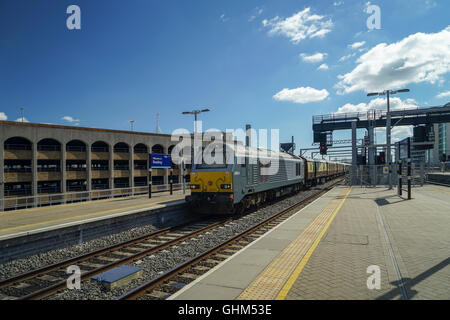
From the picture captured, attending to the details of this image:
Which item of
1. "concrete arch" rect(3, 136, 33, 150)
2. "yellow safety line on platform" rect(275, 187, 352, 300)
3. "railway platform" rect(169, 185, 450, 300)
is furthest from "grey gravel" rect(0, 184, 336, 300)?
"concrete arch" rect(3, 136, 33, 150)

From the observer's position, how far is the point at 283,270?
19.0 ft

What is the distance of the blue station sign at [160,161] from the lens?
18.6 meters

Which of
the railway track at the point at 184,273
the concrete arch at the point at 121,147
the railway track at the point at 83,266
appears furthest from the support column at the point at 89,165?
the railway track at the point at 184,273

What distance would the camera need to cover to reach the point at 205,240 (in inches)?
369

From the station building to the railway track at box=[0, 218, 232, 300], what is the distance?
22.6 metres

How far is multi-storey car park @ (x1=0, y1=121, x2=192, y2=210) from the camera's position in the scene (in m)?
31.6

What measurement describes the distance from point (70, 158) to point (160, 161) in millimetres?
22152

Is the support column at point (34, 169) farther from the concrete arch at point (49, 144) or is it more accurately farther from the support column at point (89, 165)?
the support column at point (89, 165)

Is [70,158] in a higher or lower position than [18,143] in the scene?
lower

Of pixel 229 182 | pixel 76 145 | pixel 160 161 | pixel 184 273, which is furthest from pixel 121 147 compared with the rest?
pixel 184 273

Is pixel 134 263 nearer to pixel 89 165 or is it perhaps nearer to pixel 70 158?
pixel 70 158
